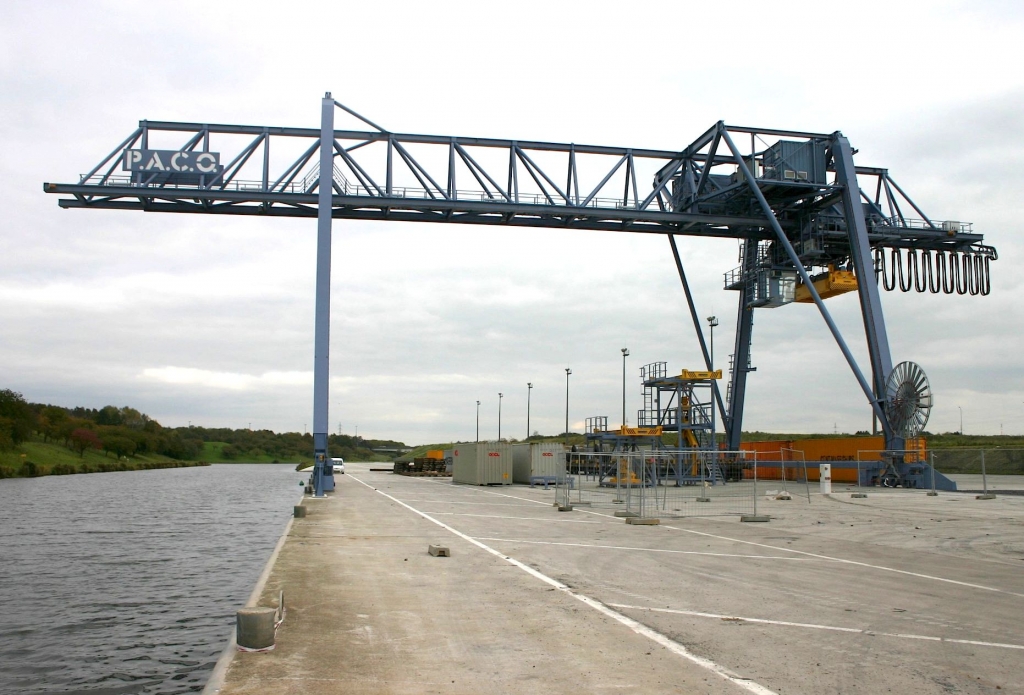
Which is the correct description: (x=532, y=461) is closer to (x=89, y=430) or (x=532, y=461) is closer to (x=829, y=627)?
(x=829, y=627)

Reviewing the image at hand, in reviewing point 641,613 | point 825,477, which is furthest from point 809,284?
point 641,613

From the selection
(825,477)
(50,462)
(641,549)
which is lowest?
(50,462)

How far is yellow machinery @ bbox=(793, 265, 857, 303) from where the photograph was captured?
42812 millimetres

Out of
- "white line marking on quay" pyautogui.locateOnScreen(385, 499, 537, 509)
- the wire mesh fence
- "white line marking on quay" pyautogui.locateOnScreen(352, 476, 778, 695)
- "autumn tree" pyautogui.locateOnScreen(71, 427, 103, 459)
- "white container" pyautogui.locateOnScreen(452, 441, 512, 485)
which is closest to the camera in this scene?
"white line marking on quay" pyautogui.locateOnScreen(352, 476, 778, 695)

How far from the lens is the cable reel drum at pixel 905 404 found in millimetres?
36219

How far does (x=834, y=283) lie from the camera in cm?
4297

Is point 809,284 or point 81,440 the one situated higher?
point 809,284

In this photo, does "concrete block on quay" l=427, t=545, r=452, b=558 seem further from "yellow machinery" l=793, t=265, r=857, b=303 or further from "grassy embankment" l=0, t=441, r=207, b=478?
"grassy embankment" l=0, t=441, r=207, b=478

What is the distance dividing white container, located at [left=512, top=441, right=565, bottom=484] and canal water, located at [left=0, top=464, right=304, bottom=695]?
19294 mm

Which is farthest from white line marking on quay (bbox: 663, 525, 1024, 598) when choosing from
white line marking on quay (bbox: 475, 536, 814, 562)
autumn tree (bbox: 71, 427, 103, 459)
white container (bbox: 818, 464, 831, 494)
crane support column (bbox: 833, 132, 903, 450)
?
autumn tree (bbox: 71, 427, 103, 459)

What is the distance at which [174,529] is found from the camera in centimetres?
2717

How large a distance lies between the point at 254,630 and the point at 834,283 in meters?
41.6

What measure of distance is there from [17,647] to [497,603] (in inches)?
267

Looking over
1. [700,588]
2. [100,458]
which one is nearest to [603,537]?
[700,588]
